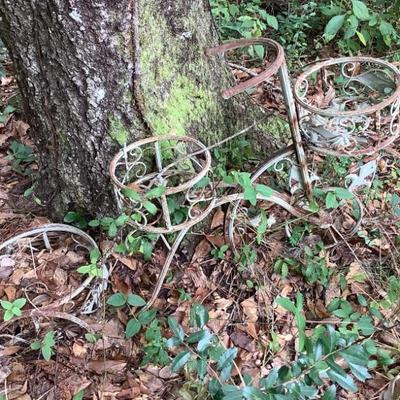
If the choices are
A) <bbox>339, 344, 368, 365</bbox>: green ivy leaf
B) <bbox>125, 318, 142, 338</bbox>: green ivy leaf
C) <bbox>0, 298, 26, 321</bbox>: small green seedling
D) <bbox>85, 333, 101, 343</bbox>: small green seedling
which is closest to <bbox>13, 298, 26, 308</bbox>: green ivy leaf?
<bbox>0, 298, 26, 321</bbox>: small green seedling

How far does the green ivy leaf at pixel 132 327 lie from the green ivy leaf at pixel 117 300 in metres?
0.08

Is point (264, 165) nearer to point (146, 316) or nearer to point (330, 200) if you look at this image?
point (330, 200)

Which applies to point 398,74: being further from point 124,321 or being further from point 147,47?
point 124,321

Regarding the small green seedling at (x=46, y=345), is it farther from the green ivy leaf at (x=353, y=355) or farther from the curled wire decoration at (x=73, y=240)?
the green ivy leaf at (x=353, y=355)

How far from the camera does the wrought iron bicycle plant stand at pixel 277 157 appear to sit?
174 centimetres

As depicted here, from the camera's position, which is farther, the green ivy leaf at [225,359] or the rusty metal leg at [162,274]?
the rusty metal leg at [162,274]

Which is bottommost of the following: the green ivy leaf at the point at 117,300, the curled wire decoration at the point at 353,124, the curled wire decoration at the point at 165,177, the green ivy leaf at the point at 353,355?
the green ivy leaf at the point at 117,300

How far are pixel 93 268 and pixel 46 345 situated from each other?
0.92ft

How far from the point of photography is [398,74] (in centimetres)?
185

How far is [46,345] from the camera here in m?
1.80

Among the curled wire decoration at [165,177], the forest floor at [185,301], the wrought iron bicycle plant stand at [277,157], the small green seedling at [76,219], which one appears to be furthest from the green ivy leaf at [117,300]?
the small green seedling at [76,219]

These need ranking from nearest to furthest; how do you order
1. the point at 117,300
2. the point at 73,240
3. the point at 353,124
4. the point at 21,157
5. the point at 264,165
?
the point at 353,124
the point at 117,300
the point at 264,165
the point at 73,240
the point at 21,157

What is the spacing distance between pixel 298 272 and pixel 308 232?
0.16 meters

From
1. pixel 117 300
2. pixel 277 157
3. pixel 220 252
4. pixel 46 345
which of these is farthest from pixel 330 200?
pixel 46 345
